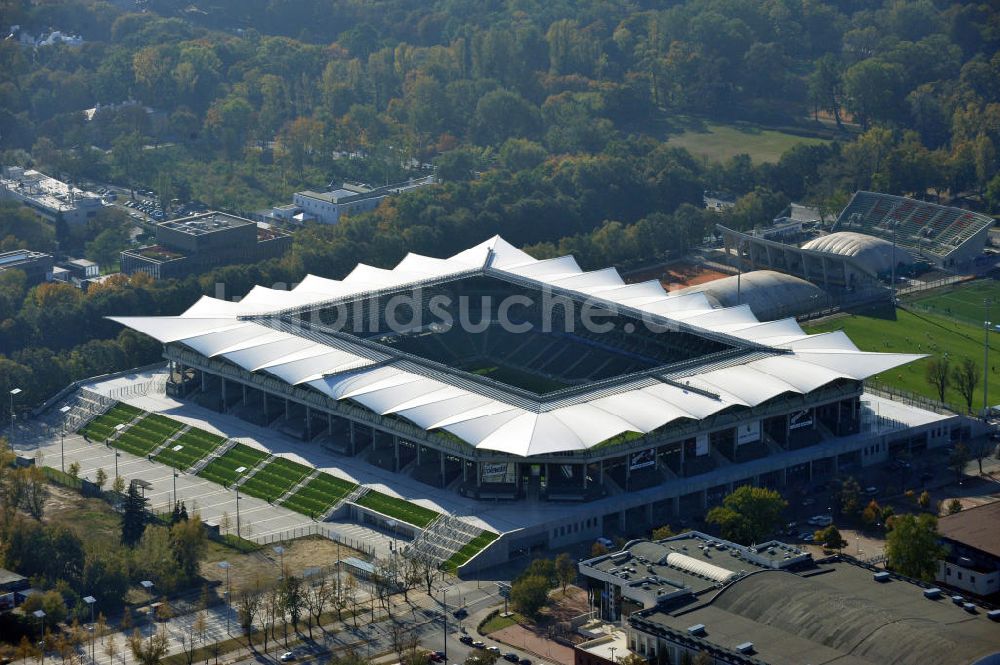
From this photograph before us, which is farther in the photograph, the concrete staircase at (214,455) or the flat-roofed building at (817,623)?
the concrete staircase at (214,455)

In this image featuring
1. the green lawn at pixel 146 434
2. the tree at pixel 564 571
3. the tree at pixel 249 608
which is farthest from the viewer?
the green lawn at pixel 146 434

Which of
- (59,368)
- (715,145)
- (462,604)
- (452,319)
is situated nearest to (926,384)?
(452,319)

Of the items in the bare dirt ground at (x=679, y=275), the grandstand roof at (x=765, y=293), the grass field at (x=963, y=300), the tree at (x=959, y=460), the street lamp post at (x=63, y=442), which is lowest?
the street lamp post at (x=63, y=442)

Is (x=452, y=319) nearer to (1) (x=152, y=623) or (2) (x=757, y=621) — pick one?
(1) (x=152, y=623)

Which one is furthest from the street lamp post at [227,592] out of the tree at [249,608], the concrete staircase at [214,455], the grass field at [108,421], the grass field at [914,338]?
the grass field at [914,338]

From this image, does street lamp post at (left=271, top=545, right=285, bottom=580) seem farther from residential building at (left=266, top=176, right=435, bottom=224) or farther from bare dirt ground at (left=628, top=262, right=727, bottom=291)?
residential building at (left=266, top=176, right=435, bottom=224)

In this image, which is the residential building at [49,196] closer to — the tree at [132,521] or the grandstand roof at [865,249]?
the grandstand roof at [865,249]

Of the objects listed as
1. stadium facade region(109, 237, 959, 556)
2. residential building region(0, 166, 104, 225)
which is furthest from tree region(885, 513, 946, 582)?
residential building region(0, 166, 104, 225)
